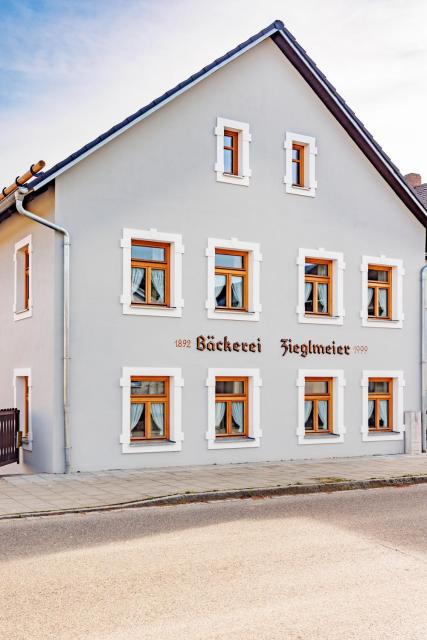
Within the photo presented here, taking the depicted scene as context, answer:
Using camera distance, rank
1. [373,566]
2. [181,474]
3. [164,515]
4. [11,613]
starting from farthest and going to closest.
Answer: [181,474] → [164,515] → [373,566] → [11,613]

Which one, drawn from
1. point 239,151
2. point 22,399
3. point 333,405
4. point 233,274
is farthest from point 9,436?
point 239,151

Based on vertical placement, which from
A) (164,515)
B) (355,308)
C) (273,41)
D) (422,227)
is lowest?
(164,515)

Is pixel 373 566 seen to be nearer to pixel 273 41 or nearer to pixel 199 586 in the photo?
pixel 199 586

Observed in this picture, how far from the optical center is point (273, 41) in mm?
18109

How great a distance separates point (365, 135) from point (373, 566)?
1329cm

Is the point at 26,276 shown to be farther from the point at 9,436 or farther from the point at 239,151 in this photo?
the point at 239,151

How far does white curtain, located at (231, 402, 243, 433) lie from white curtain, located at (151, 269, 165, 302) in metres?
2.91

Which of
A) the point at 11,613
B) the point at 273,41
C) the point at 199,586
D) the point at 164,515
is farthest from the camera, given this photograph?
the point at 273,41

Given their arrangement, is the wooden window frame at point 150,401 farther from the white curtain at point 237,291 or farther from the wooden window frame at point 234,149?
the wooden window frame at point 234,149

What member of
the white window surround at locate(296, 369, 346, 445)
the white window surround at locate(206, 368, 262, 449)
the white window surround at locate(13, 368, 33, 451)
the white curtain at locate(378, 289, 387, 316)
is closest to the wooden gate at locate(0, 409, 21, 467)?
the white window surround at locate(13, 368, 33, 451)

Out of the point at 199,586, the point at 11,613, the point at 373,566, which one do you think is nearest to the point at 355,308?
the point at 373,566

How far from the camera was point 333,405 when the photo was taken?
18.8m

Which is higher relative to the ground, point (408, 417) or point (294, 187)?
point (294, 187)

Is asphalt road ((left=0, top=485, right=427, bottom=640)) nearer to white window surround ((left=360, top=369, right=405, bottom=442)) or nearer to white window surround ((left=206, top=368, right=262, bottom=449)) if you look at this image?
white window surround ((left=206, top=368, right=262, bottom=449))
